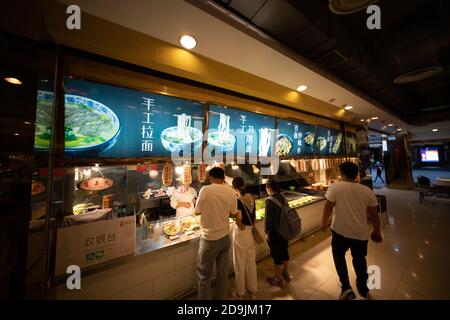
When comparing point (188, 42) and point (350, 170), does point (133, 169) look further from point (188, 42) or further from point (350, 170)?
point (350, 170)

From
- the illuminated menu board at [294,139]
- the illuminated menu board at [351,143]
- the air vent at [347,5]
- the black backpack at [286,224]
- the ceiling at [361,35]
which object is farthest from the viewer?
the illuminated menu board at [351,143]

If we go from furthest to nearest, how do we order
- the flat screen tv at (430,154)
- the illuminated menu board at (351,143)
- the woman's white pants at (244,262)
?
the flat screen tv at (430,154) < the illuminated menu board at (351,143) < the woman's white pants at (244,262)

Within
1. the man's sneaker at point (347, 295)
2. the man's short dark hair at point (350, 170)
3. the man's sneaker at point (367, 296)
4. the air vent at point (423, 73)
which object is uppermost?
the air vent at point (423, 73)

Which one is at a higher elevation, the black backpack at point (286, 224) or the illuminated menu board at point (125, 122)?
the illuminated menu board at point (125, 122)

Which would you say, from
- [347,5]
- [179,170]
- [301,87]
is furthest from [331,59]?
[179,170]

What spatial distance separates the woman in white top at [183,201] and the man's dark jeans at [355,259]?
107 inches

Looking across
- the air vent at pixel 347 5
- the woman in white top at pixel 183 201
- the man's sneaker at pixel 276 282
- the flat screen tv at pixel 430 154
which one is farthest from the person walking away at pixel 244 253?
the flat screen tv at pixel 430 154

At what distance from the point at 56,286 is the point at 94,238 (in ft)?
1.86

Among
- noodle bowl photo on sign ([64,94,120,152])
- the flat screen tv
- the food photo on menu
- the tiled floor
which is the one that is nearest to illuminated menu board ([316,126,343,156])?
the food photo on menu

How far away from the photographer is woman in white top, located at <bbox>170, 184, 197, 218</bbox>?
3.49 meters

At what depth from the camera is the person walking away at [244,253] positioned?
273 cm

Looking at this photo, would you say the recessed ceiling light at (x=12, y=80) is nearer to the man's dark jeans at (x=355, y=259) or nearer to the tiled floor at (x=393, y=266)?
the tiled floor at (x=393, y=266)

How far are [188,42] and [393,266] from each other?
564cm

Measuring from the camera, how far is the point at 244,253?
277 cm
